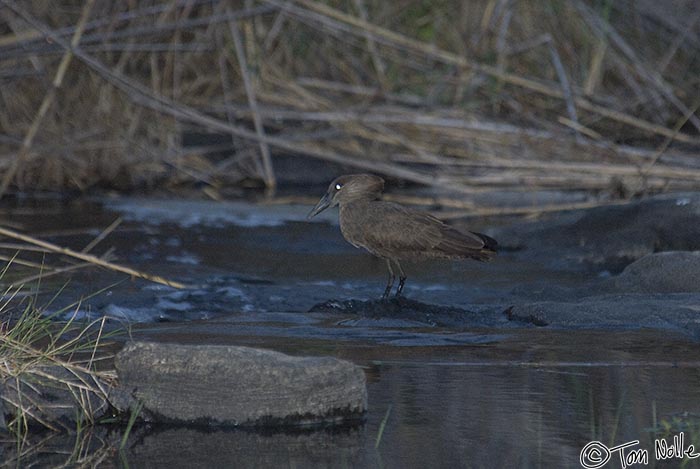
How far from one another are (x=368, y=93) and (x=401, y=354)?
5538 millimetres

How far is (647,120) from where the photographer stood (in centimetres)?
947

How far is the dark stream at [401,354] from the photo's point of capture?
117 inches

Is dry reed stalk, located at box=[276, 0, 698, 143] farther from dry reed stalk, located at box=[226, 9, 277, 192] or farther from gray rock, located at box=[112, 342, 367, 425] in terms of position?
gray rock, located at box=[112, 342, 367, 425]

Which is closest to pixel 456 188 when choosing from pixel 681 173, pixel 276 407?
pixel 681 173

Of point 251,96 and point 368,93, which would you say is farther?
point 368,93

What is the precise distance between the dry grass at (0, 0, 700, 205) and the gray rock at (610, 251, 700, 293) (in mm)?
2084

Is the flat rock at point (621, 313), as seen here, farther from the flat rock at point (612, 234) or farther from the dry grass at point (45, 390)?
the dry grass at point (45, 390)

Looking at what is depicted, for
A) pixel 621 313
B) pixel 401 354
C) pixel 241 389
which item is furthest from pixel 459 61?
pixel 241 389

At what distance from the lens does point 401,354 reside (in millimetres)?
4086

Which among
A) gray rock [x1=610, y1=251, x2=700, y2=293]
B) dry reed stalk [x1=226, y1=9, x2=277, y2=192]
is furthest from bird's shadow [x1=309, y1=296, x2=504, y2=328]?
dry reed stalk [x1=226, y1=9, x2=277, y2=192]

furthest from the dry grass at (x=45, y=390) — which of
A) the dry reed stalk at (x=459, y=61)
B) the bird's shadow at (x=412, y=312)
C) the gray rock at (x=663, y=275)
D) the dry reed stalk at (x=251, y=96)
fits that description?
the dry reed stalk at (x=459, y=61)

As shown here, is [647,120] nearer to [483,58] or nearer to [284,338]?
[483,58]

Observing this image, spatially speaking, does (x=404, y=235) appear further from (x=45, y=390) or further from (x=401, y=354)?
(x=45, y=390)

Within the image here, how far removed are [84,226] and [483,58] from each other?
3.65 m
